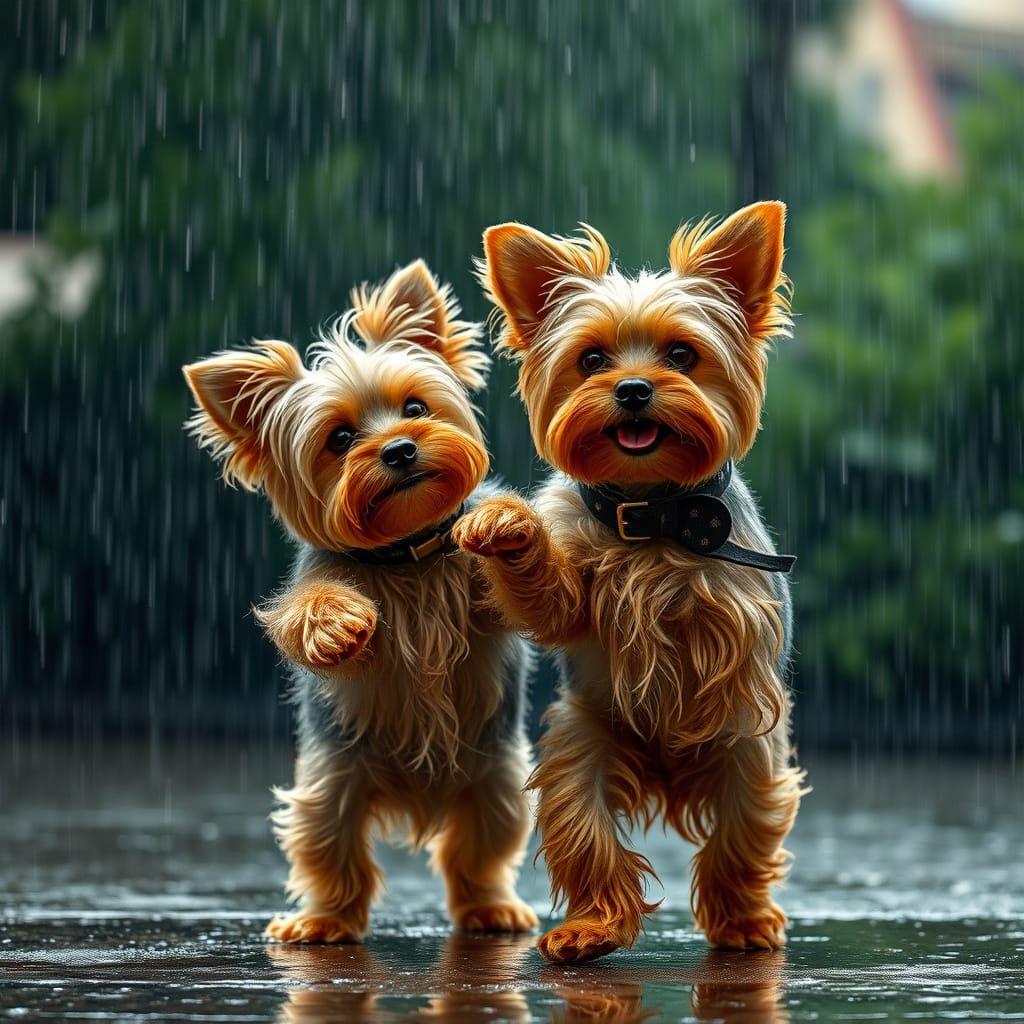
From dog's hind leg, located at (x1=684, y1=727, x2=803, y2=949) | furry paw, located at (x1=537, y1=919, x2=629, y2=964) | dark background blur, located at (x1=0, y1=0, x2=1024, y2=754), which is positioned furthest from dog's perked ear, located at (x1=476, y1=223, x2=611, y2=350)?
dark background blur, located at (x1=0, y1=0, x2=1024, y2=754)

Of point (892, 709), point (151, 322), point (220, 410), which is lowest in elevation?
point (892, 709)

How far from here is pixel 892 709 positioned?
795 inches

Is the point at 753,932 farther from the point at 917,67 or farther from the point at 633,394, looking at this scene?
the point at 917,67

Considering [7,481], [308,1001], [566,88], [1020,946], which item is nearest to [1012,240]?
[566,88]

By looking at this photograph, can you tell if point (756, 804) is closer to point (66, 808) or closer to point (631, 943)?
point (631, 943)

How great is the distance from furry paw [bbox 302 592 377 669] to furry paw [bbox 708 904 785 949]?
5.12 feet

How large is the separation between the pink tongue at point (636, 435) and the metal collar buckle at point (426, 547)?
0.93m

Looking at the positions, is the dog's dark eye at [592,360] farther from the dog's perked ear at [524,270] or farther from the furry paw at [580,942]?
the furry paw at [580,942]

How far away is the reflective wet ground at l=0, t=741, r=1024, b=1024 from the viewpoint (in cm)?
463

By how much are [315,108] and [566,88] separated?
2923mm

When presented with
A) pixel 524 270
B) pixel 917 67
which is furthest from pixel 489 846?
pixel 917 67

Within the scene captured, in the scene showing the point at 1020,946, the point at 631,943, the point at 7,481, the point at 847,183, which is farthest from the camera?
the point at 847,183

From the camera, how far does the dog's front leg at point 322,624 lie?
539cm

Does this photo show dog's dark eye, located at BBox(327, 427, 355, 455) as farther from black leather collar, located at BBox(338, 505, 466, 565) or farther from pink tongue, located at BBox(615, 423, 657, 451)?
pink tongue, located at BBox(615, 423, 657, 451)
